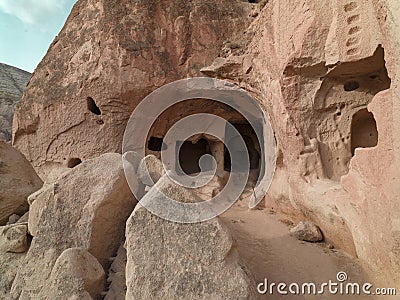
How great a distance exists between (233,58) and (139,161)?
3028 millimetres

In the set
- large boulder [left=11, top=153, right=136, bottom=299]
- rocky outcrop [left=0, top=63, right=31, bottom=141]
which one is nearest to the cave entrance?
large boulder [left=11, top=153, right=136, bottom=299]

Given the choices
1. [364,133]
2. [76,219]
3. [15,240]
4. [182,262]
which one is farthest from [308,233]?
[15,240]

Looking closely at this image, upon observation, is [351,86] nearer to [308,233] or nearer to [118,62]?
[308,233]

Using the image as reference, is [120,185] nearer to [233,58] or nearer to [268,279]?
[268,279]

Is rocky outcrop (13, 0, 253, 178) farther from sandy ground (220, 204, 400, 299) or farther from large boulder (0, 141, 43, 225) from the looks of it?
sandy ground (220, 204, 400, 299)

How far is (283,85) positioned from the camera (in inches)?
152

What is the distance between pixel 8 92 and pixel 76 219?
1497 cm

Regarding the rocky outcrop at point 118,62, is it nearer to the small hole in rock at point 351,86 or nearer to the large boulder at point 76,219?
the small hole in rock at point 351,86

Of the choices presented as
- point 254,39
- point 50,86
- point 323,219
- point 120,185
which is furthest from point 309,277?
point 50,86

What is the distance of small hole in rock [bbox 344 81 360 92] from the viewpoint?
11.7 ft

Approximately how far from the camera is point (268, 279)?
2348 millimetres

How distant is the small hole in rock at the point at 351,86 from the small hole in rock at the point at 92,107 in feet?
16.4

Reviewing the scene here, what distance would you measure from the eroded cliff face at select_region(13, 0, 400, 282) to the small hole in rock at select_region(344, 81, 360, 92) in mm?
11

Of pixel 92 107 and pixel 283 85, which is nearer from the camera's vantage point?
pixel 283 85
